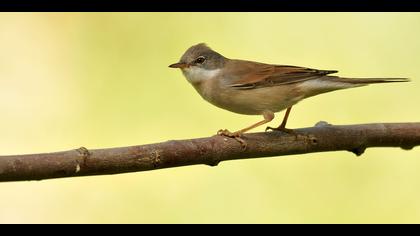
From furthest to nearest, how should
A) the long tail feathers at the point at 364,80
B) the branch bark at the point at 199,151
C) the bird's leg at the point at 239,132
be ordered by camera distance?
the long tail feathers at the point at 364,80 < the bird's leg at the point at 239,132 < the branch bark at the point at 199,151

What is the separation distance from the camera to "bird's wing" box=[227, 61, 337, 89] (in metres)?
5.34

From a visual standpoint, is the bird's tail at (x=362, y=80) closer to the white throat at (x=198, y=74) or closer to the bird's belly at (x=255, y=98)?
the bird's belly at (x=255, y=98)

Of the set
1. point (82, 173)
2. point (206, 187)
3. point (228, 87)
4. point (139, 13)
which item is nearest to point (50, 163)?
point (82, 173)

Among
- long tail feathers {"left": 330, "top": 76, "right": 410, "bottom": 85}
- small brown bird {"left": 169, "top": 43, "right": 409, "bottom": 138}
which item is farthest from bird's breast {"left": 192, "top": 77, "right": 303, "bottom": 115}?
long tail feathers {"left": 330, "top": 76, "right": 410, "bottom": 85}

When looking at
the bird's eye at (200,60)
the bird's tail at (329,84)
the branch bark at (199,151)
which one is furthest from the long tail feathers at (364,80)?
the bird's eye at (200,60)

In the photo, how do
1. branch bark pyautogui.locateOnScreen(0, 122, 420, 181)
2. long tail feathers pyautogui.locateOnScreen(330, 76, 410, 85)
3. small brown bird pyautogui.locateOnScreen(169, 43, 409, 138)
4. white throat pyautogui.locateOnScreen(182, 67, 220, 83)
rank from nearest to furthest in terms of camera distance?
branch bark pyautogui.locateOnScreen(0, 122, 420, 181) < long tail feathers pyautogui.locateOnScreen(330, 76, 410, 85) < small brown bird pyautogui.locateOnScreen(169, 43, 409, 138) < white throat pyautogui.locateOnScreen(182, 67, 220, 83)

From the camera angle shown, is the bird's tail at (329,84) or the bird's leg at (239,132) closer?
the bird's leg at (239,132)

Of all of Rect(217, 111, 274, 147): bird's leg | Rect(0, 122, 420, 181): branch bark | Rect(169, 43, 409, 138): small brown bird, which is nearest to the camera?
Rect(0, 122, 420, 181): branch bark

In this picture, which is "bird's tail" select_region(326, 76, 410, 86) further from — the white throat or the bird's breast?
the white throat

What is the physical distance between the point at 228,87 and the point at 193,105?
150 cm

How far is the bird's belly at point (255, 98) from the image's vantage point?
17.5ft

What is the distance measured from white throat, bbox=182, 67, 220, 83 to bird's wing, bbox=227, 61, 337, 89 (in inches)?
6.1

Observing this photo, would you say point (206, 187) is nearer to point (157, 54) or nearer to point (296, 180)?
point (296, 180)

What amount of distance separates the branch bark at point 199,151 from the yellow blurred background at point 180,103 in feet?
4.36
